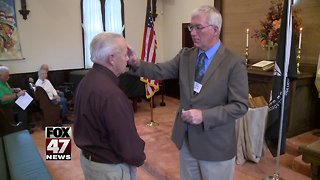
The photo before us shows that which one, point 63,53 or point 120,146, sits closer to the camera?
point 120,146

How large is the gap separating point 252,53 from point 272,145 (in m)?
2.08

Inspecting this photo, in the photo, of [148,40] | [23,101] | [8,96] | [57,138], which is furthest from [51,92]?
[57,138]

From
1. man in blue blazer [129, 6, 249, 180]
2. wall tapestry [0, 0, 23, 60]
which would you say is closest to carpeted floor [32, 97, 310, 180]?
man in blue blazer [129, 6, 249, 180]

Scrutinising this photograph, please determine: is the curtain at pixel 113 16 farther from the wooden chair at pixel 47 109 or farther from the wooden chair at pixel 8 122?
the wooden chair at pixel 8 122

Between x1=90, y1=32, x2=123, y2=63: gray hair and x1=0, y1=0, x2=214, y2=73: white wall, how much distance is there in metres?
4.62

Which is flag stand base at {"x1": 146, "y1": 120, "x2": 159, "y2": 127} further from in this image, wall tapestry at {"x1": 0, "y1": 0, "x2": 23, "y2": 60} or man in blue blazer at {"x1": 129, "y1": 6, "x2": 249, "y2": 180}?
wall tapestry at {"x1": 0, "y1": 0, "x2": 23, "y2": 60}

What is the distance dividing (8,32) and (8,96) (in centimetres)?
193

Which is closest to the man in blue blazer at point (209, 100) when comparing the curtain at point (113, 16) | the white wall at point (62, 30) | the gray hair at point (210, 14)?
the gray hair at point (210, 14)

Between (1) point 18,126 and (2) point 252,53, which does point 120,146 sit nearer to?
(1) point 18,126

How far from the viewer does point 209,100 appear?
1.47m

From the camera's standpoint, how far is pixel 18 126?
3.82 metres

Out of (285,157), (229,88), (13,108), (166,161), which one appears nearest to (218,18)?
(229,88)

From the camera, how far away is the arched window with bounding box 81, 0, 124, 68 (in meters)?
6.00

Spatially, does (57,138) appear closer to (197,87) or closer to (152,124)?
(197,87)
